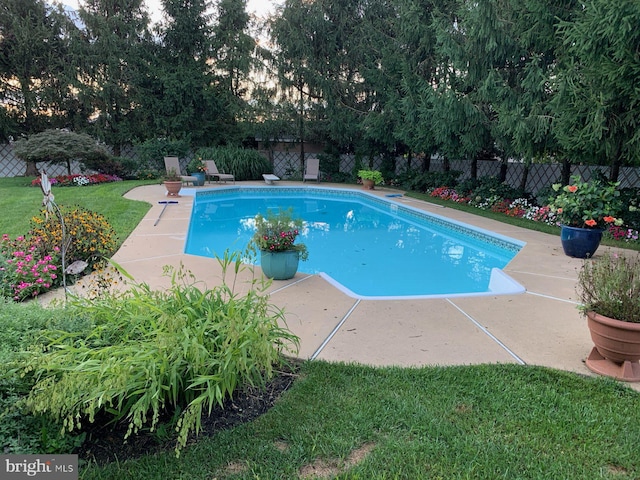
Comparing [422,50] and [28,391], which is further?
[422,50]

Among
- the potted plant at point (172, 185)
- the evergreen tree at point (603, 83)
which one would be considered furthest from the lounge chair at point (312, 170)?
the evergreen tree at point (603, 83)

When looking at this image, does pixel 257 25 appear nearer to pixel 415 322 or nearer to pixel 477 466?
pixel 415 322

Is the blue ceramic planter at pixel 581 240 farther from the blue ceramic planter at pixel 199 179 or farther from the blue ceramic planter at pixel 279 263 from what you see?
the blue ceramic planter at pixel 199 179

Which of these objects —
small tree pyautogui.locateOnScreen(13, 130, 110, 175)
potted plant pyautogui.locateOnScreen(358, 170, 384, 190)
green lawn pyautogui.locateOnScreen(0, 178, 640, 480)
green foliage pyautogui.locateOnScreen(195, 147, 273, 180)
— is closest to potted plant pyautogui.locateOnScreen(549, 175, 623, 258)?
green lawn pyautogui.locateOnScreen(0, 178, 640, 480)

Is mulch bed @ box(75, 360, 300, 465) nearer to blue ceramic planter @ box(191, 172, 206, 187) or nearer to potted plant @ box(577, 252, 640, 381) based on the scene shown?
potted plant @ box(577, 252, 640, 381)

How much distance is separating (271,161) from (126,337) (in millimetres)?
16125

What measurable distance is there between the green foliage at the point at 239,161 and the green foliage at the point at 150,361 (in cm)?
1326

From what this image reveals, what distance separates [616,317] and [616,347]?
182mm

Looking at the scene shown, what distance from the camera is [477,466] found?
1.68 metres

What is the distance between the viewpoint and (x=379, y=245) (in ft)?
24.2

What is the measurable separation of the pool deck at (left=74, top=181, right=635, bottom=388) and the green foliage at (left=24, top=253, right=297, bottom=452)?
0.78 m

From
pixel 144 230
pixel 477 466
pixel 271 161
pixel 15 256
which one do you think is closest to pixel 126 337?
pixel 477 466

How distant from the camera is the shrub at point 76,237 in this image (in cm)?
417

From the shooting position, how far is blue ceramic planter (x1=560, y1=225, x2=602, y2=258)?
523cm
